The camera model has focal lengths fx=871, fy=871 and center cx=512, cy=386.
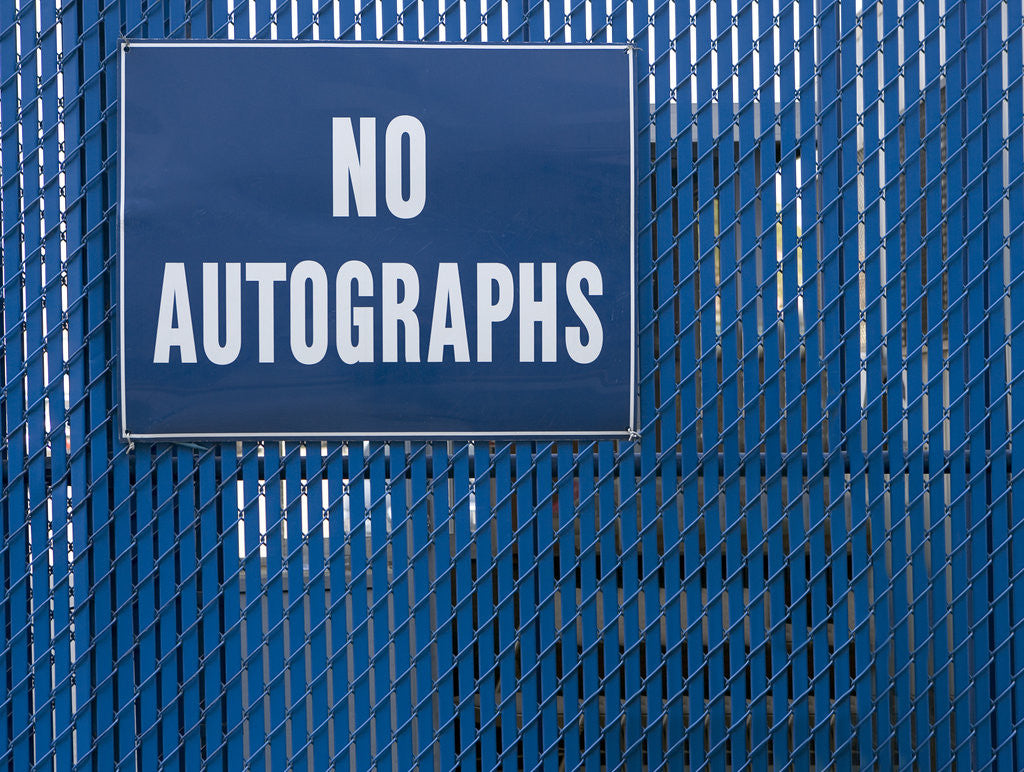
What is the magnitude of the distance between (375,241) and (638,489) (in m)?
0.97

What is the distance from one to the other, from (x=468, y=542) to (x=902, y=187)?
4.98ft

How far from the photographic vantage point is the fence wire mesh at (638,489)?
2.35m

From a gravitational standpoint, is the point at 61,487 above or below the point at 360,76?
below

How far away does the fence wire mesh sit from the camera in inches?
92.4

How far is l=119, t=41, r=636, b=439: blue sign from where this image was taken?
2.29 metres

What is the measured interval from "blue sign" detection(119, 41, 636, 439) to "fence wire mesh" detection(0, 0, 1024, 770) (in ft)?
0.29

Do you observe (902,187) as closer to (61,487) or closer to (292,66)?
(292,66)

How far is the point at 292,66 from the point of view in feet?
7.59

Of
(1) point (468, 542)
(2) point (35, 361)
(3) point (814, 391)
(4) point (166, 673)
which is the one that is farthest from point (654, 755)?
(2) point (35, 361)

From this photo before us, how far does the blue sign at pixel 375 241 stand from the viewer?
7.53ft

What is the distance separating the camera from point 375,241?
2312 millimetres

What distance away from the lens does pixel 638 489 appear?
236 cm

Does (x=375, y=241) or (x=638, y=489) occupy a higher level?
(x=375, y=241)

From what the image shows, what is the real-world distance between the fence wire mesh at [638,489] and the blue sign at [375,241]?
0.09 metres
